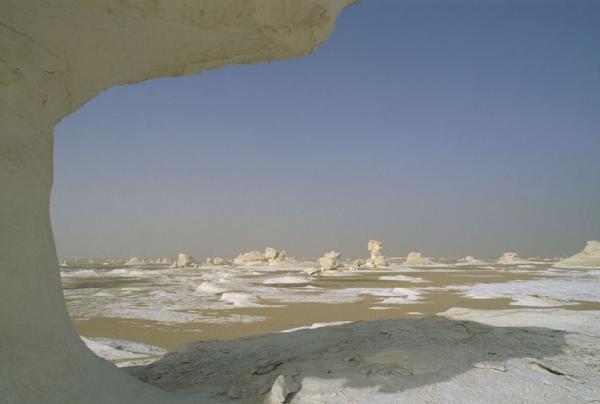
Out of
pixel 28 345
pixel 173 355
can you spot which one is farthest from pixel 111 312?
pixel 28 345

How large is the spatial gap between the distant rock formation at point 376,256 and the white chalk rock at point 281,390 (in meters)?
48.0

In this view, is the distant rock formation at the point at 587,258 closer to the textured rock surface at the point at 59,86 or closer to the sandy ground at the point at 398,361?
the sandy ground at the point at 398,361

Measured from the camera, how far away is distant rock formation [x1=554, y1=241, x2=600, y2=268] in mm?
42062

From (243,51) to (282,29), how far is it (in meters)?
0.49

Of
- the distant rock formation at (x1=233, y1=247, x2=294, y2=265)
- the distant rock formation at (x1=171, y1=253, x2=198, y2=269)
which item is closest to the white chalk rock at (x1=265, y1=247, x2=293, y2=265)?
the distant rock formation at (x1=233, y1=247, x2=294, y2=265)

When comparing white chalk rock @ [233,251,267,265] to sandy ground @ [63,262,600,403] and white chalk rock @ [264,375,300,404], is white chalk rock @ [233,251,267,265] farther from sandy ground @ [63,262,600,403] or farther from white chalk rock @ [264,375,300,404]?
white chalk rock @ [264,375,300,404]

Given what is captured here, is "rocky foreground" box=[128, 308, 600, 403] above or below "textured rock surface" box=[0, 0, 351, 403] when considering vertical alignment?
below

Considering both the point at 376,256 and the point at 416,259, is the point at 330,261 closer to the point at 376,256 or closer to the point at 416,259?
the point at 376,256

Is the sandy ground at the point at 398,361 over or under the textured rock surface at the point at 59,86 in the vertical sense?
under

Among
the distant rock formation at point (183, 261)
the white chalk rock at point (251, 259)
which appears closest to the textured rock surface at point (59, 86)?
the distant rock formation at point (183, 261)

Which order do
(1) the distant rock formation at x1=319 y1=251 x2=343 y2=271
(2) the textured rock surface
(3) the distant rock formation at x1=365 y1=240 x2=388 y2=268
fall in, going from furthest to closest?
(3) the distant rock formation at x1=365 y1=240 x2=388 y2=268 < (1) the distant rock formation at x1=319 y1=251 x2=343 y2=271 < (2) the textured rock surface

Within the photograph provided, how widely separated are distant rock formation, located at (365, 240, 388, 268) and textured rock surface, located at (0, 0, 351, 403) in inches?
1910

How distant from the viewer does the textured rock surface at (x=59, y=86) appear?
264 centimetres

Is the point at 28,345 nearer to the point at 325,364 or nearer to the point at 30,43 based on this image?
the point at 30,43
